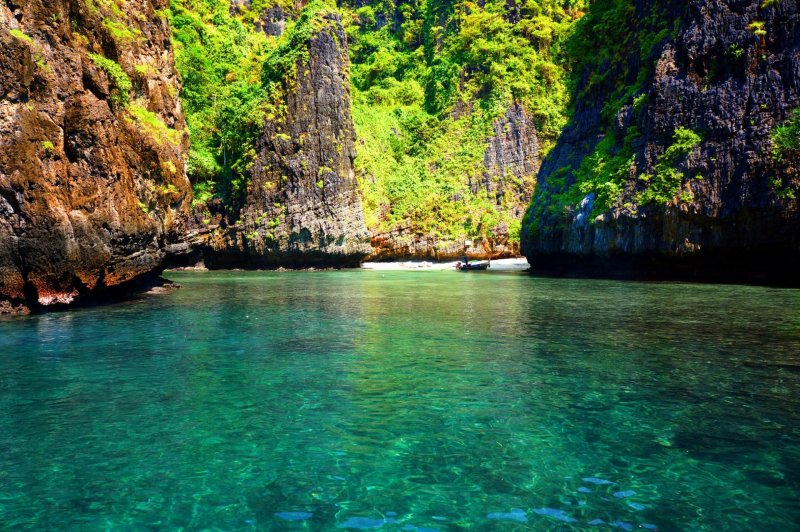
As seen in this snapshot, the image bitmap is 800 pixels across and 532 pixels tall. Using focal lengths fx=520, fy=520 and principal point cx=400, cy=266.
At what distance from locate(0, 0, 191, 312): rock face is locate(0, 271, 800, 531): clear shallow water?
4.89m

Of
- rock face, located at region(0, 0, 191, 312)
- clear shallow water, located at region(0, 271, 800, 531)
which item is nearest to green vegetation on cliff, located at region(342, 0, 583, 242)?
rock face, located at region(0, 0, 191, 312)

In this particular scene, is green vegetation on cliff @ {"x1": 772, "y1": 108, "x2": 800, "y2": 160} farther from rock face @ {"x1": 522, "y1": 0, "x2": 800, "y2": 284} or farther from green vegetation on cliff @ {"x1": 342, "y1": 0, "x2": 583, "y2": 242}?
green vegetation on cliff @ {"x1": 342, "y1": 0, "x2": 583, "y2": 242}

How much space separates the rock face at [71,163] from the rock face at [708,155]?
2945 centimetres

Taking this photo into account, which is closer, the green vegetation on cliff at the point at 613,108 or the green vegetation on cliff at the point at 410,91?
the green vegetation on cliff at the point at 613,108

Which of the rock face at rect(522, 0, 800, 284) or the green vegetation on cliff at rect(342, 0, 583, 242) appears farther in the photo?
the green vegetation on cliff at rect(342, 0, 583, 242)

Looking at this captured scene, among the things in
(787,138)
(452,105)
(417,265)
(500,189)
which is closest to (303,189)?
(417,265)

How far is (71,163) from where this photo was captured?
19875 mm

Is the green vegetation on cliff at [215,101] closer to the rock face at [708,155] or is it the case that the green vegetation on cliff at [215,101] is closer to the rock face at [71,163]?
the rock face at [71,163]

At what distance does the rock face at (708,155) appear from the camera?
29.5 meters

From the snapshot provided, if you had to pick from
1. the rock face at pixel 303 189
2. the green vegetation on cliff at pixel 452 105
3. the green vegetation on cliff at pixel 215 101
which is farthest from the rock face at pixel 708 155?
the green vegetation on cliff at pixel 215 101

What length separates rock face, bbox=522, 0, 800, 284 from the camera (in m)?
29.5

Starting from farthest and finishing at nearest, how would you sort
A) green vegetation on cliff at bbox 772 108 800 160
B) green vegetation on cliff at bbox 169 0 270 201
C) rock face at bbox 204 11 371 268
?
green vegetation on cliff at bbox 169 0 270 201 → rock face at bbox 204 11 371 268 → green vegetation on cliff at bbox 772 108 800 160

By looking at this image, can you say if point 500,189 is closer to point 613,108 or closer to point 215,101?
point 613,108

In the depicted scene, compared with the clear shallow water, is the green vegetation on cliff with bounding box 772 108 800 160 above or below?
above
